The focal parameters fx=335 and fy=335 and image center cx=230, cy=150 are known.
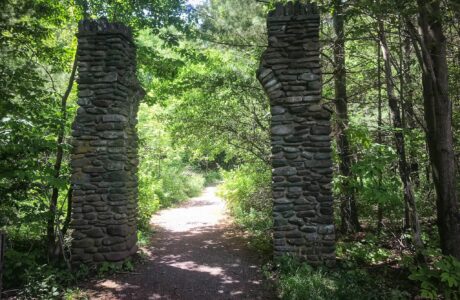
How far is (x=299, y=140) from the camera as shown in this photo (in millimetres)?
5648

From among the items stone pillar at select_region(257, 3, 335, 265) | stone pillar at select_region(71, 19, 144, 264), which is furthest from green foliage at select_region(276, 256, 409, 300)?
stone pillar at select_region(71, 19, 144, 264)

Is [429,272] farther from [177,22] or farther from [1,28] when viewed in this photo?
[1,28]

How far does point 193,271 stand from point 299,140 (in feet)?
9.60

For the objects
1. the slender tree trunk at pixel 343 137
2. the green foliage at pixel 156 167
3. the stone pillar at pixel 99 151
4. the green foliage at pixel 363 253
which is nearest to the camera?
the green foliage at pixel 363 253

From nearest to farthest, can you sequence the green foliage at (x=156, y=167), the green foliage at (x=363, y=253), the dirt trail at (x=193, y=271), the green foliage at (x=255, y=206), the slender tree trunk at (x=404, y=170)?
the dirt trail at (x=193, y=271) → the slender tree trunk at (x=404, y=170) → the green foliage at (x=363, y=253) → the green foliage at (x=255, y=206) → the green foliage at (x=156, y=167)

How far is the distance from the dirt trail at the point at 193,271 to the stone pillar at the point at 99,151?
0.73 metres

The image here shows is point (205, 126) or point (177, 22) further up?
point (177, 22)

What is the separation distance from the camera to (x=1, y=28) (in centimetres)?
586

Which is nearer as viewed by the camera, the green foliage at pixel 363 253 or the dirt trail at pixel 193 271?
the dirt trail at pixel 193 271

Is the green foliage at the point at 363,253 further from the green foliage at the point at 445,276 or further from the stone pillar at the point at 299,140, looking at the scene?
the green foliage at the point at 445,276

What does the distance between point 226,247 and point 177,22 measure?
17.8ft

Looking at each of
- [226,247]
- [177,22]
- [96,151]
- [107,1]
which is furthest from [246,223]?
[107,1]

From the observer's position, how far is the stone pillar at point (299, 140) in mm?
5559

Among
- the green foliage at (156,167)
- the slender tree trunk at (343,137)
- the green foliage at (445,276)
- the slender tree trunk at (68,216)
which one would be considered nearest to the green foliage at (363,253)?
the green foliage at (445,276)
